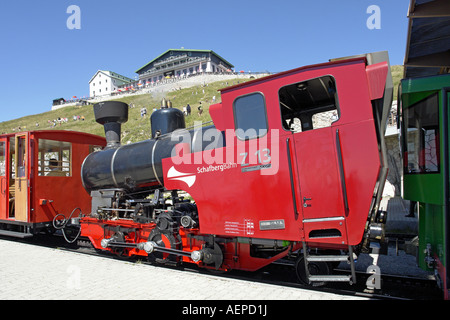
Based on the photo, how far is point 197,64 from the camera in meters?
85.2

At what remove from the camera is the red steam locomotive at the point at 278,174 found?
13.1 feet

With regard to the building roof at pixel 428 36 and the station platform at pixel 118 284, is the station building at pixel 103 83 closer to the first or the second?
the station platform at pixel 118 284

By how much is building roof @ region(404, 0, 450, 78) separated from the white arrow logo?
5.28 m

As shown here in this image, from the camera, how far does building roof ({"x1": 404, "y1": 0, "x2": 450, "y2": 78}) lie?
5926mm

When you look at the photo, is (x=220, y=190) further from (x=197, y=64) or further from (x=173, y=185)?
(x=197, y=64)

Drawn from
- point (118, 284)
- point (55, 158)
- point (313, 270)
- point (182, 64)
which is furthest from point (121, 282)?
point (182, 64)

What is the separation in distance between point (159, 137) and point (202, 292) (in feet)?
10.9

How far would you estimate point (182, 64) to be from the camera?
8712cm

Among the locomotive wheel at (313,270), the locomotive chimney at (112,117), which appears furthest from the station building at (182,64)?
the locomotive wheel at (313,270)

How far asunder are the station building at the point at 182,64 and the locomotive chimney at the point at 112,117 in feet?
256

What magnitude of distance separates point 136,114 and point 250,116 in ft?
169

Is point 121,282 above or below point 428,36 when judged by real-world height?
below

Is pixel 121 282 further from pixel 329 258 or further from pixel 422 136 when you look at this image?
pixel 422 136

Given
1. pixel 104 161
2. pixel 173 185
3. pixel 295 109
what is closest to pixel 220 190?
pixel 173 185
